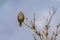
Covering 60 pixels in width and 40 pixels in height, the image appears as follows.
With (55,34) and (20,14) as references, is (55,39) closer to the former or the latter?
(55,34)

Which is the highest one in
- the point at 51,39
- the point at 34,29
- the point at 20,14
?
the point at 20,14

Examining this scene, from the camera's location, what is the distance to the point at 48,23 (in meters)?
5.67

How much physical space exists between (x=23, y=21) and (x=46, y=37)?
1.25 metres

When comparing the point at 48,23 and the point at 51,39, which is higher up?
the point at 48,23

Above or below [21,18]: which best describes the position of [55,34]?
below

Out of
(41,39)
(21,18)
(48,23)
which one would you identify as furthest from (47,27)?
(21,18)

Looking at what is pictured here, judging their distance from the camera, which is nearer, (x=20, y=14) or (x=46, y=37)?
(x=46, y=37)

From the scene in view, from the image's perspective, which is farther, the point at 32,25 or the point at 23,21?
the point at 23,21

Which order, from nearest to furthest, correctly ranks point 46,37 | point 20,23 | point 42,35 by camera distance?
1. point 46,37
2. point 42,35
3. point 20,23

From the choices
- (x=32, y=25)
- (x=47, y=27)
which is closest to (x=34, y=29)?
(x=32, y=25)

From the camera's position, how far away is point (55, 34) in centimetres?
535

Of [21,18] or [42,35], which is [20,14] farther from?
[42,35]

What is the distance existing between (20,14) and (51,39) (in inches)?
52.1

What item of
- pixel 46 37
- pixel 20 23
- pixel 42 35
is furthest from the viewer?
pixel 20 23
